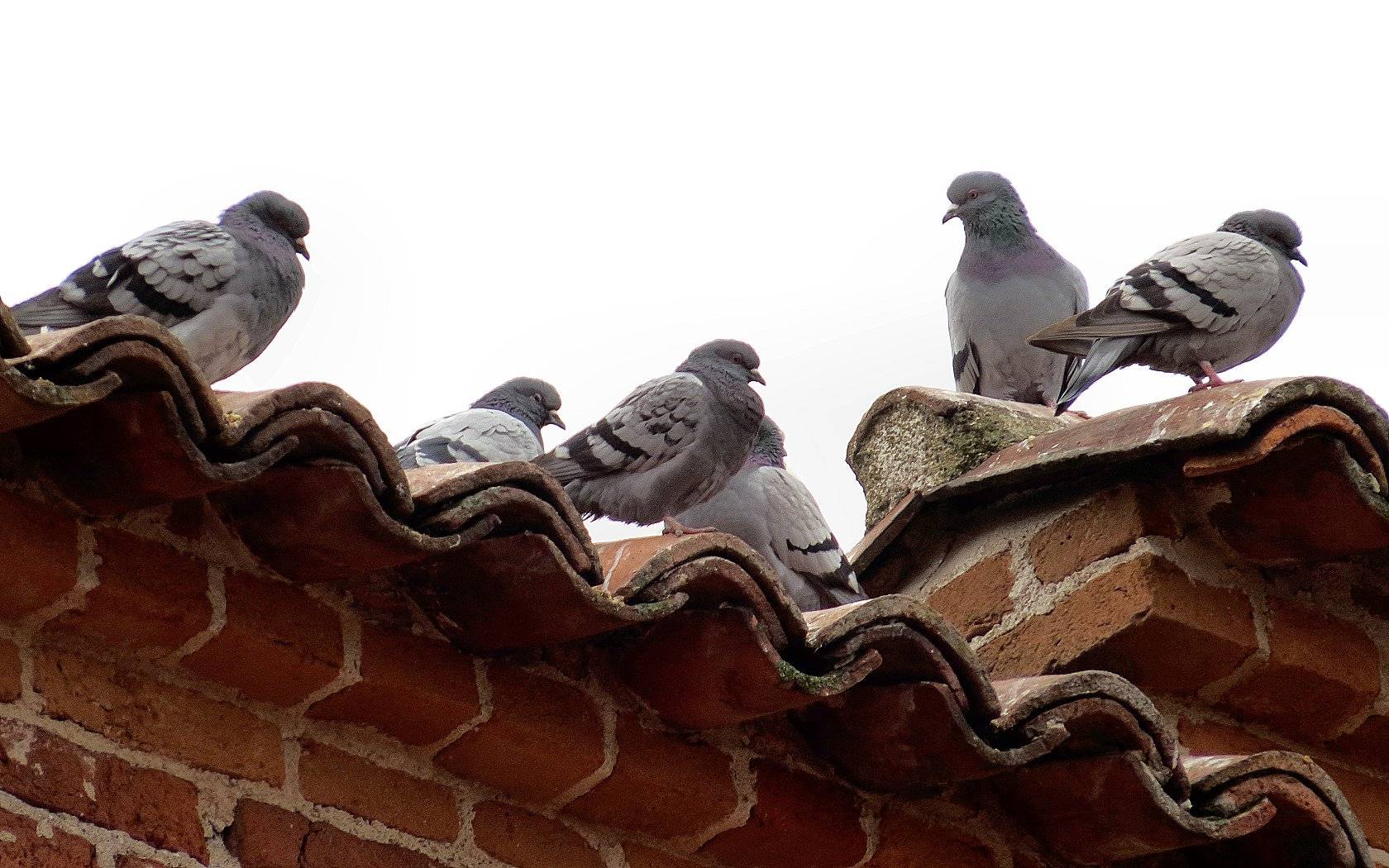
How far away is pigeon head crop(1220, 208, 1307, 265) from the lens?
581 cm

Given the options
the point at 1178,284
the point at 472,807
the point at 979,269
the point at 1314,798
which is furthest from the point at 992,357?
the point at 472,807

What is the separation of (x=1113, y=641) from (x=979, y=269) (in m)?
3.67

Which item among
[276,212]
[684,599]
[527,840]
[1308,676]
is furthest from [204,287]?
[1308,676]

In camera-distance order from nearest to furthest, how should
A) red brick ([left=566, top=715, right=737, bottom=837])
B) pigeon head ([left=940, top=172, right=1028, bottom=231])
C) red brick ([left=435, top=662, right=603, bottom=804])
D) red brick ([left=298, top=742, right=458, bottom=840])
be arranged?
red brick ([left=298, top=742, right=458, bottom=840])
red brick ([left=435, top=662, right=603, bottom=804])
red brick ([left=566, top=715, right=737, bottom=837])
pigeon head ([left=940, top=172, right=1028, bottom=231])

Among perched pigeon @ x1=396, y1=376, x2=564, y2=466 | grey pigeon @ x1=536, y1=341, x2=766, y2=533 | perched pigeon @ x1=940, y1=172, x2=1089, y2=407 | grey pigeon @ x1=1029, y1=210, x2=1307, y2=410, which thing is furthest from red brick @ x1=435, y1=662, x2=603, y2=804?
perched pigeon @ x1=940, y1=172, x2=1089, y2=407

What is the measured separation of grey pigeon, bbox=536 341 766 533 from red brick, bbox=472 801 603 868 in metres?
1.87

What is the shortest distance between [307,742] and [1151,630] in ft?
6.00

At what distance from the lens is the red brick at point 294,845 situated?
264cm

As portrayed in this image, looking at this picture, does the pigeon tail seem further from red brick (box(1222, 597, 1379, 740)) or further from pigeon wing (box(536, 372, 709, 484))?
red brick (box(1222, 597, 1379, 740))

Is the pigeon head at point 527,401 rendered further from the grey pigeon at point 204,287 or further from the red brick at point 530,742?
the red brick at point 530,742

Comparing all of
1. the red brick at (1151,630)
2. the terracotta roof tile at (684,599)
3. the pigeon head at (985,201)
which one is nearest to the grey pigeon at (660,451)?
the red brick at (1151,630)

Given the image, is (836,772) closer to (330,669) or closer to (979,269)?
(330,669)

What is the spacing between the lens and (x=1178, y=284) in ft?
17.8

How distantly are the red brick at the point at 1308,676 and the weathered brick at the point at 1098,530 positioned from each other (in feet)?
1.11
